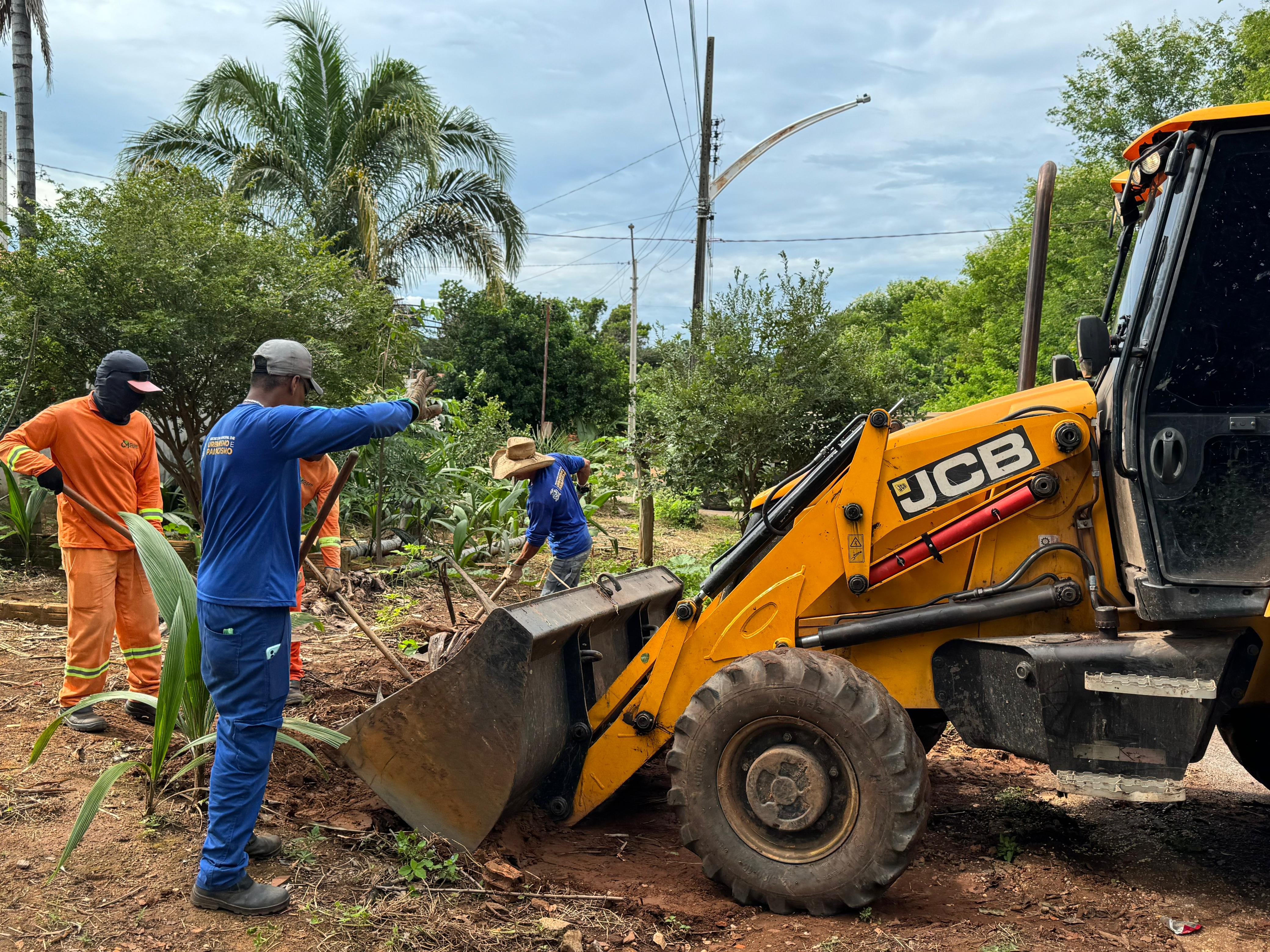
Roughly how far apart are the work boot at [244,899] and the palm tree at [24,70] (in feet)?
35.8

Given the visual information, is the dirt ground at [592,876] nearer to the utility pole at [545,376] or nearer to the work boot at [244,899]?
the work boot at [244,899]

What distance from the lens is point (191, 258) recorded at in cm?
915

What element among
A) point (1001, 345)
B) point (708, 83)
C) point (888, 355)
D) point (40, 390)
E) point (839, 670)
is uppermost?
point (708, 83)

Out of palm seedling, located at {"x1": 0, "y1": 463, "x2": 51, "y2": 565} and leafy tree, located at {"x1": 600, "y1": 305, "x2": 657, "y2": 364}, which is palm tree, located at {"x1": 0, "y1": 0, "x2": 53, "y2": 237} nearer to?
palm seedling, located at {"x1": 0, "y1": 463, "x2": 51, "y2": 565}

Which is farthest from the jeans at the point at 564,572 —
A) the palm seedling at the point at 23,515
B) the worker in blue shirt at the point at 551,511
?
the palm seedling at the point at 23,515

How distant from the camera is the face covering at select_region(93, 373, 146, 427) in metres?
5.30

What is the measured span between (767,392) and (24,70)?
34.7 ft

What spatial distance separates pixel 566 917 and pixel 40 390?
805 centimetres

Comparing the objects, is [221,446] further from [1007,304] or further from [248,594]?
[1007,304]

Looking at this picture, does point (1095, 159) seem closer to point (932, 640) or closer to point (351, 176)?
point (351, 176)

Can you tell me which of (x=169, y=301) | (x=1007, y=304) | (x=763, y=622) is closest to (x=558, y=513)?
(x=763, y=622)

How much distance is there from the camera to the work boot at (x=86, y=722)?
492cm

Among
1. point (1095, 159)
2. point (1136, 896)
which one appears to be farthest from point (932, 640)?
point (1095, 159)

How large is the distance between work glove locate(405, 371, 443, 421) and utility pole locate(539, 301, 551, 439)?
613 inches
